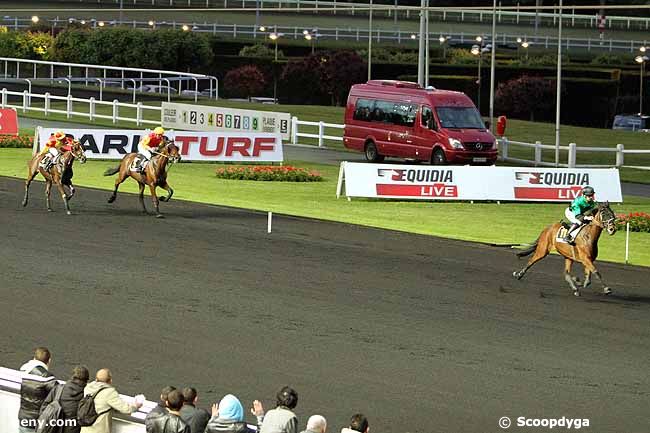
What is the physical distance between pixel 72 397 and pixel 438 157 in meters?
32.0

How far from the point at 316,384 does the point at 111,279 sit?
7643 millimetres

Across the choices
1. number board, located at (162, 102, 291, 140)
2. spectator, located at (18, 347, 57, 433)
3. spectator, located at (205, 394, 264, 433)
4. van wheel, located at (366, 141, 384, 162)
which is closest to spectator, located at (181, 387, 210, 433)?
spectator, located at (205, 394, 264, 433)

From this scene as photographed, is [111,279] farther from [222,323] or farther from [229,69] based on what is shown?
[229,69]

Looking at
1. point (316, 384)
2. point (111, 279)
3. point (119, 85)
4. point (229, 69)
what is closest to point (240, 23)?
point (229, 69)

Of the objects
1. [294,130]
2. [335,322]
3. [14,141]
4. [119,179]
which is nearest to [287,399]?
[335,322]

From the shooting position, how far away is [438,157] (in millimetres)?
44000

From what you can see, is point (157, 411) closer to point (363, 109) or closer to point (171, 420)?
point (171, 420)

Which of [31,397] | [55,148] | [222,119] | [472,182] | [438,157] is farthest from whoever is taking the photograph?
[222,119]

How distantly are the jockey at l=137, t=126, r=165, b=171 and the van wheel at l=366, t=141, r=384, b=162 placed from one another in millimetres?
16632

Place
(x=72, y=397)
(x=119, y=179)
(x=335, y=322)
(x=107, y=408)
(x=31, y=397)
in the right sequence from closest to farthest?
(x=107, y=408) < (x=72, y=397) < (x=31, y=397) < (x=335, y=322) < (x=119, y=179)

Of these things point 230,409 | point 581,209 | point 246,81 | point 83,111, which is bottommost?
point 230,409

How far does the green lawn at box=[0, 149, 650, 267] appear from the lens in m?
29.5

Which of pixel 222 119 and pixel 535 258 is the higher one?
pixel 222 119

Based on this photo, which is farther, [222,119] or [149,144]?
[222,119]
